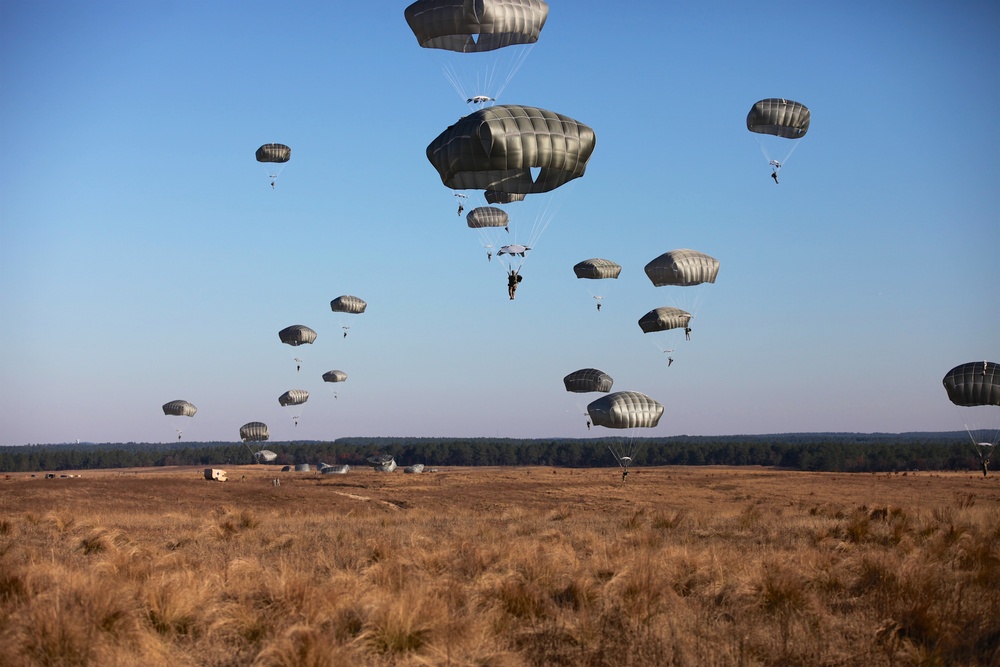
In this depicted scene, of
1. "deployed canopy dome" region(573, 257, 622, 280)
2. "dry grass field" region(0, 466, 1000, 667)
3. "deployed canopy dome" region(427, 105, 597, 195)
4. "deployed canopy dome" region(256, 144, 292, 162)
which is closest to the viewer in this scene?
"dry grass field" region(0, 466, 1000, 667)

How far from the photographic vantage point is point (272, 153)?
241ft

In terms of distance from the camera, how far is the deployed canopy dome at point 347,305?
88625 mm

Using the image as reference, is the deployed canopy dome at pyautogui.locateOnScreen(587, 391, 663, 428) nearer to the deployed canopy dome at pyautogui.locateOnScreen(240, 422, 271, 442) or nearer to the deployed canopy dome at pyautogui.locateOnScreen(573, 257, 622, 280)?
the deployed canopy dome at pyautogui.locateOnScreen(573, 257, 622, 280)

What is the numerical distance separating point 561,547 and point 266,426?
10008 cm

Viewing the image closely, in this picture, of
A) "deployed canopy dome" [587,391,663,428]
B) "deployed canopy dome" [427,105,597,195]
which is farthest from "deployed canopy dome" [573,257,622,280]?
"deployed canopy dome" [427,105,597,195]

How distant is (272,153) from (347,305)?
20.3 metres

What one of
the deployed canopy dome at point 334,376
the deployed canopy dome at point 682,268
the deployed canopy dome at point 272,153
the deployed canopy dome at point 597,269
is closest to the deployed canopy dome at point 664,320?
the deployed canopy dome at point 597,269

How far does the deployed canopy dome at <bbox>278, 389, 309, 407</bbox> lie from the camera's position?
113 meters

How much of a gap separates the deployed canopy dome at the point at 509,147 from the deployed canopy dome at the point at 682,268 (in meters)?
24.7

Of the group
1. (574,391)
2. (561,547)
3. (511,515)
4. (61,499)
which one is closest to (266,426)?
(574,391)

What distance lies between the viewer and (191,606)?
10.2 meters

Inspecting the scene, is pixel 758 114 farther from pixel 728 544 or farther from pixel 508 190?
pixel 728 544

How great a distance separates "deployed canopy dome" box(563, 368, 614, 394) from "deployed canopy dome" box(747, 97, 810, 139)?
2245cm

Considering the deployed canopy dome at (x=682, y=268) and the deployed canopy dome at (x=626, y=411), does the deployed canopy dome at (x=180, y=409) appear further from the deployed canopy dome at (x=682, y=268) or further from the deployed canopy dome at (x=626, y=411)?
the deployed canopy dome at (x=682, y=268)
